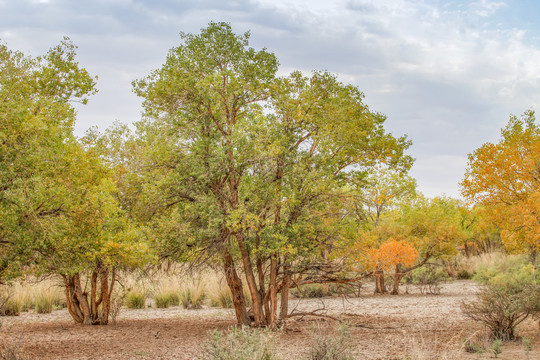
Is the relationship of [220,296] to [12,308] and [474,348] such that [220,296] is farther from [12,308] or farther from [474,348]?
[474,348]

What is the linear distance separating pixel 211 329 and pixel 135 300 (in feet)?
26.8

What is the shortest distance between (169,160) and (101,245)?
2.34m

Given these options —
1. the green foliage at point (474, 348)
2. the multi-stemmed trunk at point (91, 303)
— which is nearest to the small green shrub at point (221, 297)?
the multi-stemmed trunk at point (91, 303)

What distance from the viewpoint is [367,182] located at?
12.3 meters

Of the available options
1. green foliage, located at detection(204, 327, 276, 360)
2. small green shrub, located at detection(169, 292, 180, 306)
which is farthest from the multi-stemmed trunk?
green foliage, located at detection(204, 327, 276, 360)

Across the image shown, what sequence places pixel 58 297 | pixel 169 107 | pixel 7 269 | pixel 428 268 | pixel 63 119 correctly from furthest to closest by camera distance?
pixel 428 268 < pixel 58 297 < pixel 169 107 < pixel 63 119 < pixel 7 269

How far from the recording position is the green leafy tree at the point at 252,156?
36.4 ft

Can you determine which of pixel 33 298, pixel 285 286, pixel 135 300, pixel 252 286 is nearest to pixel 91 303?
pixel 252 286

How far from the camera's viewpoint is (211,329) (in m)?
13.4

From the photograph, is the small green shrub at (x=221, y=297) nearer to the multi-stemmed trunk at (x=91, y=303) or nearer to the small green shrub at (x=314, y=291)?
the small green shrub at (x=314, y=291)

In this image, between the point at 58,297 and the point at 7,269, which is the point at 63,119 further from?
the point at 58,297

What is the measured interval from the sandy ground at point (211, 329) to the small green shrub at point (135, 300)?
2.68 feet

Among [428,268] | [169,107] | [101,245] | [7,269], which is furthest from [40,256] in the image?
[428,268]

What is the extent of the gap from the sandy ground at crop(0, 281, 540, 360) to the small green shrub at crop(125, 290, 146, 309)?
0.82m
